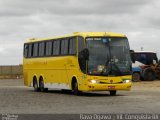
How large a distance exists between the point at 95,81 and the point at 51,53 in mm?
5814

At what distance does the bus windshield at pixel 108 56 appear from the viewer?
3042 cm

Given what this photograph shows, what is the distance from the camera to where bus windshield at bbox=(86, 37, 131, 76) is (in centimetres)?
3042

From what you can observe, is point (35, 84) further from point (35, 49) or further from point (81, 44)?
point (81, 44)

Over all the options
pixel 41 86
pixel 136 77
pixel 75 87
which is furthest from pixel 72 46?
pixel 136 77

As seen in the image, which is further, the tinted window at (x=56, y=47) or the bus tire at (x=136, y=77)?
the bus tire at (x=136, y=77)

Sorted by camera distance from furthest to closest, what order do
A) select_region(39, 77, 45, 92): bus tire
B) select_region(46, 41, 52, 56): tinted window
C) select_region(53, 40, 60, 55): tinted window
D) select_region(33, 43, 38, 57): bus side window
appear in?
select_region(33, 43, 38, 57): bus side window < select_region(39, 77, 45, 92): bus tire < select_region(46, 41, 52, 56): tinted window < select_region(53, 40, 60, 55): tinted window

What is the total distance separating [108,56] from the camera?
3064 centimetres

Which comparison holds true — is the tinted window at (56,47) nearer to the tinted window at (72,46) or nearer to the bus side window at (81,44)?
the tinted window at (72,46)

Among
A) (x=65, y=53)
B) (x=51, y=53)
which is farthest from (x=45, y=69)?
(x=65, y=53)

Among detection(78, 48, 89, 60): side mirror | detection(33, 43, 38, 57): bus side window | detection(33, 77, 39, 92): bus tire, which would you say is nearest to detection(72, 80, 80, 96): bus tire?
detection(78, 48, 89, 60): side mirror

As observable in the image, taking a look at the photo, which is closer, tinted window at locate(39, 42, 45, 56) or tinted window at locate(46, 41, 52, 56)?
tinted window at locate(46, 41, 52, 56)

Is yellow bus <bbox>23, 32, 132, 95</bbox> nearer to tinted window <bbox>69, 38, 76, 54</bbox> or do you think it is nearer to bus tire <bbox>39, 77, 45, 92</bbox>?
tinted window <bbox>69, 38, 76, 54</bbox>

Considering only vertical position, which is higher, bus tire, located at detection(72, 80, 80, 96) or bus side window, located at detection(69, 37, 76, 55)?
bus side window, located at detection(69, 37, 76, 55)

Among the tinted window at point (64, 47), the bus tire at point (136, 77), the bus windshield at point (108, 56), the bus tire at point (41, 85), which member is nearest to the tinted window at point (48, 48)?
the tinted window at point (64, 47)
